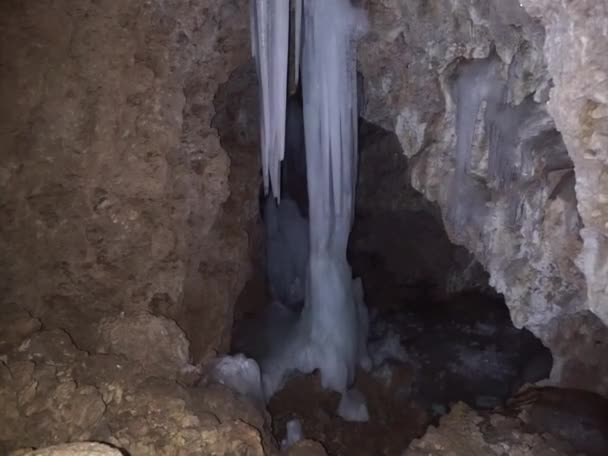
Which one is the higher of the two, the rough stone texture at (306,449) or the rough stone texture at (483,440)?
the rough stone texture at (483,440)

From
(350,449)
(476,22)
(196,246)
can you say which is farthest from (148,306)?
(476,22)

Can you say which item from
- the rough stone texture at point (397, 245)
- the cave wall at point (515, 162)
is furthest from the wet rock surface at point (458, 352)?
the cave wall at point (515, 162)

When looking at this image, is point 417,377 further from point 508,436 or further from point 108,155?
point 108,155

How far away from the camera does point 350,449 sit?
16.7ft

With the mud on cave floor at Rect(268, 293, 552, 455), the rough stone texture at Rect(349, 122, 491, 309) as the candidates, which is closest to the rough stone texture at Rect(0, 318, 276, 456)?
the mud on cave floor at Rect(268, 293, 552, 455)

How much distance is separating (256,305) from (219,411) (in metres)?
2.73

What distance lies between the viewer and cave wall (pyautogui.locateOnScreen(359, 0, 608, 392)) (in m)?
3.90

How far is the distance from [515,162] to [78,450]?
328cm

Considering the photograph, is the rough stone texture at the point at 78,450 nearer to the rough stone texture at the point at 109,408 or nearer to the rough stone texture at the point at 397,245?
the rough stone texture at the point at 109,408

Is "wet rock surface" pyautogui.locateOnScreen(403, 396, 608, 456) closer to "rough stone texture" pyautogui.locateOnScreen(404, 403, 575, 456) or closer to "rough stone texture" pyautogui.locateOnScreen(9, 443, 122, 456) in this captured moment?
"rough stone texture" pyautogui.locateOnScreen(404, 403, 575, 456)

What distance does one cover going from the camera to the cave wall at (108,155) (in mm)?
4219

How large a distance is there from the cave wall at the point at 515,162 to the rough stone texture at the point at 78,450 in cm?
267

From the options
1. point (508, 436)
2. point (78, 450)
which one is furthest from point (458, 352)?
point (78, 450)

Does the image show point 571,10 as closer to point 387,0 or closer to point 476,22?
point 476,22
